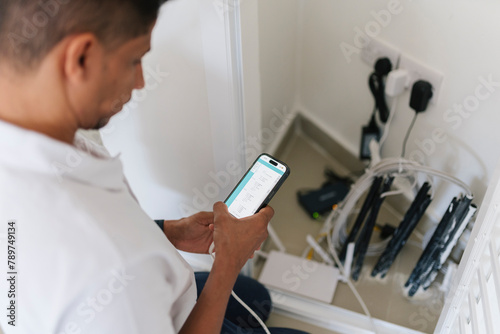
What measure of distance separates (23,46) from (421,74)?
916mm

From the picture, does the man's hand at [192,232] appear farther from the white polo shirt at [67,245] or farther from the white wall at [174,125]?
the white polo shirt at [67,245]

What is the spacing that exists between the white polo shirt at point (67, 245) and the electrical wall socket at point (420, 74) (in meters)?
0.81

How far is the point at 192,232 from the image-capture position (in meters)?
0.84

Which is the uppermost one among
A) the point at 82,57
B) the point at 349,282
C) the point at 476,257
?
the point at 82,57

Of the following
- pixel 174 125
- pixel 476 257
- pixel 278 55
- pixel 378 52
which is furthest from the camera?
pixel 278 55

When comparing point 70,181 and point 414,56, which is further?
point 414,56

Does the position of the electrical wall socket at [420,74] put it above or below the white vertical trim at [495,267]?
above

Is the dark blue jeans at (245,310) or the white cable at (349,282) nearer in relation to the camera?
the dark blue jeans at (245,310)

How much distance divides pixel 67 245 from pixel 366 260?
3.15 ft

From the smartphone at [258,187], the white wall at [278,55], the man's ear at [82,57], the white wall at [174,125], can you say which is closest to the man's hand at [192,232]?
the smartphone at [258,187]

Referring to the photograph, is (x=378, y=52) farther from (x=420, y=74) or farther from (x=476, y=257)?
(x=476, y=257)

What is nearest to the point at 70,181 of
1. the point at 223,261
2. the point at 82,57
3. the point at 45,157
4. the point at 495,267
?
the point at 45,157

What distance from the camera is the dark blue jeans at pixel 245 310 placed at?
0.94 m

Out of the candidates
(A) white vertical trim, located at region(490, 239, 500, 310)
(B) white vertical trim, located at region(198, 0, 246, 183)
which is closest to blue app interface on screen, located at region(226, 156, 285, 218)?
(B) white vertical trim, located at region(198, 0, 246, 183)
